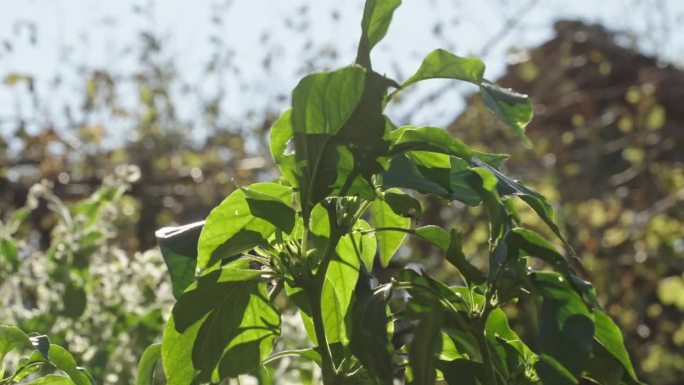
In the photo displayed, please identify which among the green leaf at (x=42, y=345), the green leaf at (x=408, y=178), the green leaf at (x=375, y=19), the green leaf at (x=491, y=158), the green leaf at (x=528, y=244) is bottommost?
the green leaf at (x=42, y=345)

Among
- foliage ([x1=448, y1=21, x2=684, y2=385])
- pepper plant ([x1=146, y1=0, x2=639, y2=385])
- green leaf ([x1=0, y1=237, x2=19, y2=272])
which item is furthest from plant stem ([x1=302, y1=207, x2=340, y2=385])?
foliage ([x1=448, y1=21, x2=684, y2=385])

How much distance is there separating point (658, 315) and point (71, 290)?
12.1 feet

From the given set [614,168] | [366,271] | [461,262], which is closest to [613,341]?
[461,262]

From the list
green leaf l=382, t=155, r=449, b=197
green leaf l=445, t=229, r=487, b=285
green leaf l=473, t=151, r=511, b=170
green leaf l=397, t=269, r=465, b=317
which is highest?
green leaf l=473, t=151, r=511, b=170

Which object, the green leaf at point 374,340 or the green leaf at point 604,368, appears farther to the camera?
the green leaf at point 604,368

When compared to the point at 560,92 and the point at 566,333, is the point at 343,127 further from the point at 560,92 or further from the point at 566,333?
the point at 560,92

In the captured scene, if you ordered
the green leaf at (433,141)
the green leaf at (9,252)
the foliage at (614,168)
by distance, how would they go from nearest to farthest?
1. the green leaf at (433,141)
2. the green leaf at (9,252)
3. the foliage at (614,168)

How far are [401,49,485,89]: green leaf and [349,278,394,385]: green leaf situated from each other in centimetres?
18

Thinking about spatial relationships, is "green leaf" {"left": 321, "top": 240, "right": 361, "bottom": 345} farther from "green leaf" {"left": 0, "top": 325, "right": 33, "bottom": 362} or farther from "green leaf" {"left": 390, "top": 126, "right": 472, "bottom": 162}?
"green leaf" {"left": 0, "top": 325, "right": 33, "bottom": 362}

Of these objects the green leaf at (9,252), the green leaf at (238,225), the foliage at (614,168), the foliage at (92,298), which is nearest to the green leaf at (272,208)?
the green leaf at (238,225)

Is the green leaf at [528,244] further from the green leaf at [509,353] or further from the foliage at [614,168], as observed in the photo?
the foliage at [614,168]

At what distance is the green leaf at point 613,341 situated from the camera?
75cm

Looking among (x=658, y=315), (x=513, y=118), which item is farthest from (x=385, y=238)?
(x=658, y=315)

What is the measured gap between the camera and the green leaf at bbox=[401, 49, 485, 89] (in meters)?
0.76
